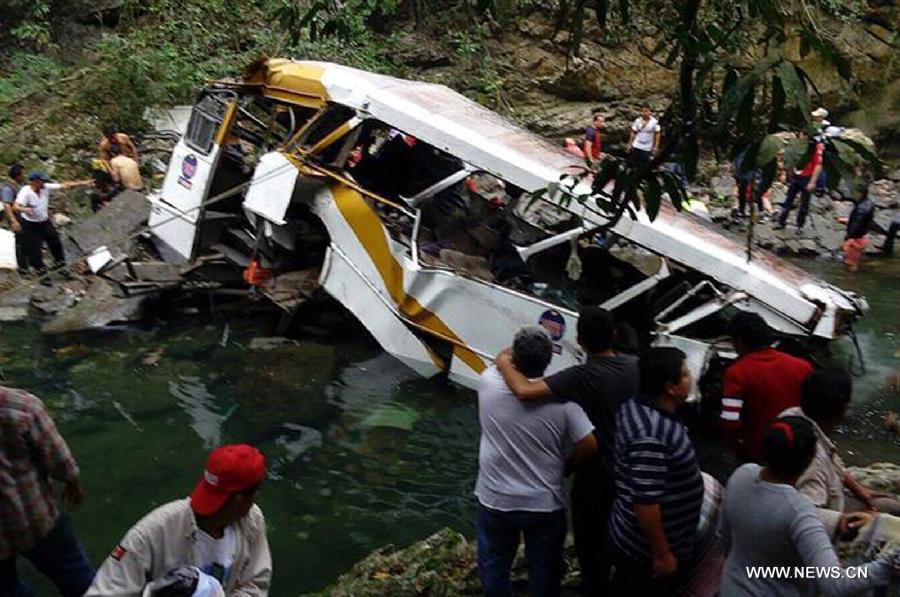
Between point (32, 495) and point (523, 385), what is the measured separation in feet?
6.40

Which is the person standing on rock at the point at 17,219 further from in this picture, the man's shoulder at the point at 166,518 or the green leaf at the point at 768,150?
the green leaf at the point at 768,150

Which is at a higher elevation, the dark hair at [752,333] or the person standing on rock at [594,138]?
the dark hair at [752,333]

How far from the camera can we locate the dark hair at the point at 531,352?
3.65 meters

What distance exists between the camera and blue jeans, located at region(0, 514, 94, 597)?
3.63 metres

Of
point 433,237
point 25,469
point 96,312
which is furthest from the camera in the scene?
point 96,312

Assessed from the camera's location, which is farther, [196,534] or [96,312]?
[96,312]

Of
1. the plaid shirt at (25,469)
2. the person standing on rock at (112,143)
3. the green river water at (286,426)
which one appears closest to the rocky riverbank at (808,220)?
the green river water at (286,426)

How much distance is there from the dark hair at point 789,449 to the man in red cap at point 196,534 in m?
1.55

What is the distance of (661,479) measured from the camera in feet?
10.4

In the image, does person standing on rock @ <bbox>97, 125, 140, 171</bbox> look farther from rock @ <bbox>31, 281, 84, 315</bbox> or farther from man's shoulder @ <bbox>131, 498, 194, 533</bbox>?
man's shoulder @ <bbox>131, 498, 194, 533</bbox>

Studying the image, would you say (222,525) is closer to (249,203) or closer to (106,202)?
(249,203)

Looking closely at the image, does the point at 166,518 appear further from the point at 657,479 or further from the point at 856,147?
the point at 856,147

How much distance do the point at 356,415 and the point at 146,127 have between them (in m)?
9.20

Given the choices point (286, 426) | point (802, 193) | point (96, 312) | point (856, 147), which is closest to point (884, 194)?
point (802, 193)
